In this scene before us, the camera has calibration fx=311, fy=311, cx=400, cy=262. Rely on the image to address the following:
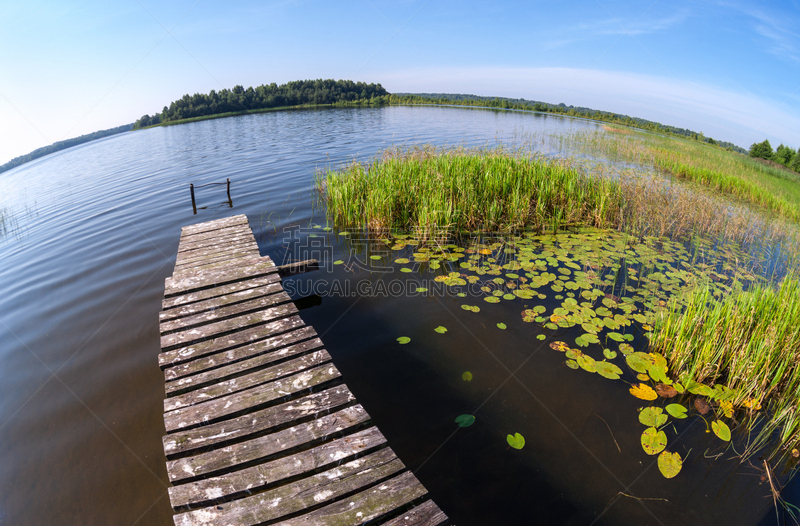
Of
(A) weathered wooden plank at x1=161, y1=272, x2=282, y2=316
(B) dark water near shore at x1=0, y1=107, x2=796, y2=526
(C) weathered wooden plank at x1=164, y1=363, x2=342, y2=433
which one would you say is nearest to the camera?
(C) weathered wooden plank at x1=164, y1=363, x2=342, y2=433

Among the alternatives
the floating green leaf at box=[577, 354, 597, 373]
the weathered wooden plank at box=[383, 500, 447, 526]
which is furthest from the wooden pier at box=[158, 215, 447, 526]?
the floating green leaf at box=[577, 354, 597, 373]

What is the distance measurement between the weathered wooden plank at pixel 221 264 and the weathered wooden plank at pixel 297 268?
433 mm

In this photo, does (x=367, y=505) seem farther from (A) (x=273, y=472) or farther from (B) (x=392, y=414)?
(B) (x=392, y=414)

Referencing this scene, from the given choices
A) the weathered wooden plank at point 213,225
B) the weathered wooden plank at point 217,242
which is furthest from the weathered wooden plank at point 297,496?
the weathered wooden plank at point 213,225

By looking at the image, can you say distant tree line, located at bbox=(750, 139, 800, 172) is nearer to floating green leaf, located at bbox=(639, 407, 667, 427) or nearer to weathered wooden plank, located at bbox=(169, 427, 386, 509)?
floating green leaf, located at bbox=(639, 407, 667, 427)

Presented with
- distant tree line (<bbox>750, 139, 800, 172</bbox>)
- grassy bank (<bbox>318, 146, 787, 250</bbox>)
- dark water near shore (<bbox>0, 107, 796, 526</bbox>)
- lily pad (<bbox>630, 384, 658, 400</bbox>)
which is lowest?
dark water near shore (<bbox>0, 107, 796, 526</bbox>)

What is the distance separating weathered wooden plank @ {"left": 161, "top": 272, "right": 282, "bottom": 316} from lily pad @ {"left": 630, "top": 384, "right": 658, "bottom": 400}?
4231 millimetres

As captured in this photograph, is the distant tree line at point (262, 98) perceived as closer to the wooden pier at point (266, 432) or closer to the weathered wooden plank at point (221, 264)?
the weathered wooden plank at point (221, 264)

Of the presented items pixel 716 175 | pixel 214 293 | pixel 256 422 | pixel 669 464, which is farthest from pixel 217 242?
pixel 716 175

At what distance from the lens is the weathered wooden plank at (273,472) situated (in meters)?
1.79

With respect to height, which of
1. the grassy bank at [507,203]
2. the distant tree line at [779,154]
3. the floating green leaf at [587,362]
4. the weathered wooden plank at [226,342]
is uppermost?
the distant tree line at [779,154]

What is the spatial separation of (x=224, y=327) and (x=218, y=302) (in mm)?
534

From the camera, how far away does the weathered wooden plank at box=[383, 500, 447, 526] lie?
5.49 ft

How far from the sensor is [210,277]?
161 inches
